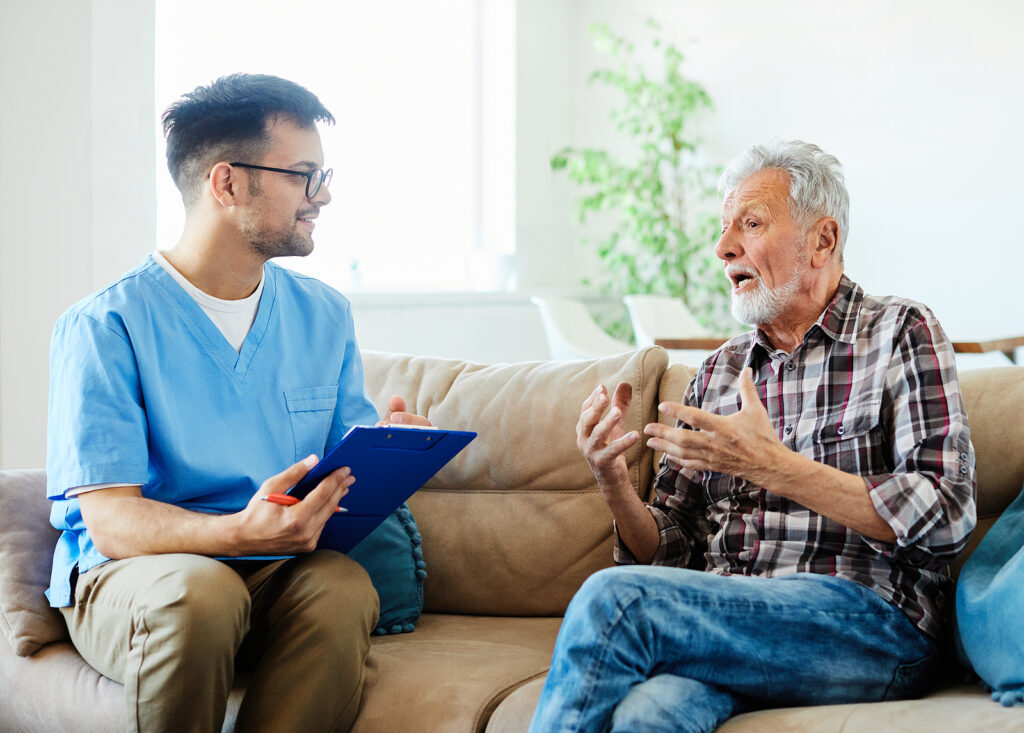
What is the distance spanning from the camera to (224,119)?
171 cm

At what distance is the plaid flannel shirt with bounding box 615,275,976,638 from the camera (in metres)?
1.35

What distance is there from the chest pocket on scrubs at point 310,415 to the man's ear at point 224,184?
13.6 inches

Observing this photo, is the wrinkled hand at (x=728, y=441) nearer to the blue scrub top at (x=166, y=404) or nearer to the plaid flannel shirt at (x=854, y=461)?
the plaid flannel shirt at (x=854, y=461)

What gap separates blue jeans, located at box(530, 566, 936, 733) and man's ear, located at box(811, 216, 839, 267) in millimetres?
556

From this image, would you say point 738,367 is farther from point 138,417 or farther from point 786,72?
point 786,72

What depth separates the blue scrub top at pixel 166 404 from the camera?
1488 millimetres

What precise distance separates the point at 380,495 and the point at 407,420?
0.19 meters

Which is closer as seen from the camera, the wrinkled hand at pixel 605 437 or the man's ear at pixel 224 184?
the wrinkled hand at pixel 605 437

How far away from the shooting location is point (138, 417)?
152cm

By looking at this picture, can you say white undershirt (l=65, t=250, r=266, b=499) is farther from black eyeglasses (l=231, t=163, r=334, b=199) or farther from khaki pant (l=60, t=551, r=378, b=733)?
khaki pant (l=60, t=551, r=378, b=733)

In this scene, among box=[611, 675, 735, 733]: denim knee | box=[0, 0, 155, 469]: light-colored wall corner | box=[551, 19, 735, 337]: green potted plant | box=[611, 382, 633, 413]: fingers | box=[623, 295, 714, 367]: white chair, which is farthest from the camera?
box=[551, 19, 735, 337]: green potted plant

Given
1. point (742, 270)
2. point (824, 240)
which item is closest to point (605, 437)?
point (742, 270)

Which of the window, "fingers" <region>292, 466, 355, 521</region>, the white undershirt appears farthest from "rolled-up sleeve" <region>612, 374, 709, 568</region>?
the window

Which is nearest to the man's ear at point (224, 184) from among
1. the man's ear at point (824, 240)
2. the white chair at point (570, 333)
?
the man's ear at point (824, 240)
